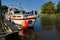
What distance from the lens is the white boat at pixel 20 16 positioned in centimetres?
3800

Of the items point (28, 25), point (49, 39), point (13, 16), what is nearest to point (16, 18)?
point (13, 16)

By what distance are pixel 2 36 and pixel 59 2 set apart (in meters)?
81.7

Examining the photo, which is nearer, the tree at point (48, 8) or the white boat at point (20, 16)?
the white boat at point (20, 16)

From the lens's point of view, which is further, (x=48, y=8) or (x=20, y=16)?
(x=48, y=8)

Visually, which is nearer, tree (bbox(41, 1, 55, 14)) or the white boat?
the white boat

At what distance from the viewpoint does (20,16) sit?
39.0 meters

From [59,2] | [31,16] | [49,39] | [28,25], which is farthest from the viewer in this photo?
[59,2]

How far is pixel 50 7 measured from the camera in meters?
101

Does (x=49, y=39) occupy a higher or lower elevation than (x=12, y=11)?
lower

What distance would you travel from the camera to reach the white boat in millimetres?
38000

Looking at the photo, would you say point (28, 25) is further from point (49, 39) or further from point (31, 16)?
point (49, 39)

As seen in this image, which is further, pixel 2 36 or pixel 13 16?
pixel 13 16

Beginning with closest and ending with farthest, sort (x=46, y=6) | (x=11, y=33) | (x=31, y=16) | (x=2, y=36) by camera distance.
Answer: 1. (x=2, y=36)
2. (x=11, y=33)
3. (x=31, y=16)
4. (x=46, y=6)

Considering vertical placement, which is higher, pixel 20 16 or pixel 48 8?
pixel 20 16
